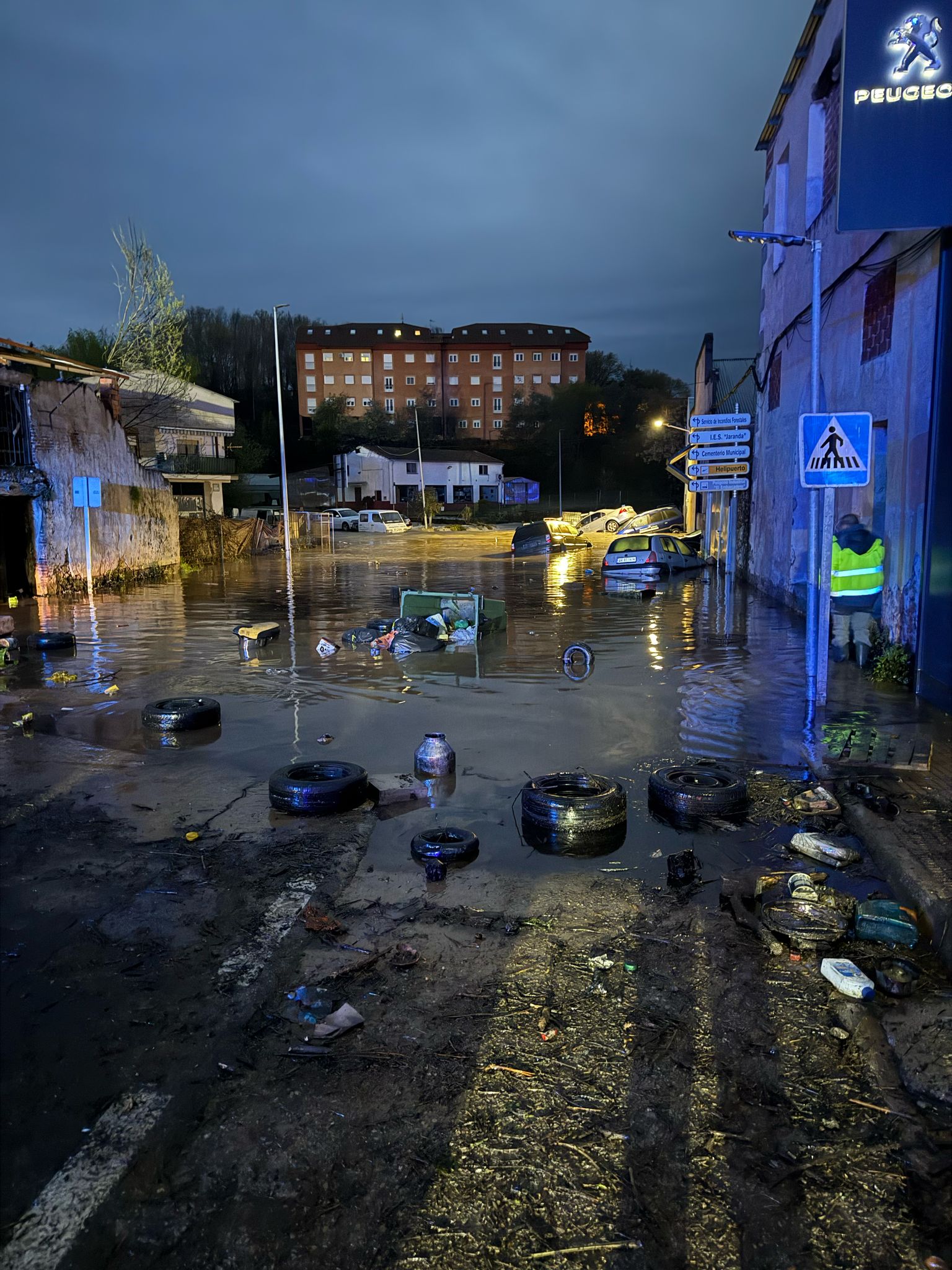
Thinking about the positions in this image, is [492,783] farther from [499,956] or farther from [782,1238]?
[782,1238]

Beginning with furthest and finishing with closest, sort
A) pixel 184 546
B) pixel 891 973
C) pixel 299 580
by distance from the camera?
pixel 184 546 < pixel 299 580 < pixel 891 973

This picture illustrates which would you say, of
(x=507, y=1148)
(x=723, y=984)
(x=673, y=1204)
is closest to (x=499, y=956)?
(x=723, y=984)

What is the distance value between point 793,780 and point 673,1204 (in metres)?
4.99

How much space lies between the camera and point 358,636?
15.3 metres

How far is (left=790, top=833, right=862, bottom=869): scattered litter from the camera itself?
5.70 m

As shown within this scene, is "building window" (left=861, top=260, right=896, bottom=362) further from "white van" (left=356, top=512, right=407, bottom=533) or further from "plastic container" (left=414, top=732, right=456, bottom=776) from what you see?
"white van" (left=356, top=512, right=407, bottom=533)

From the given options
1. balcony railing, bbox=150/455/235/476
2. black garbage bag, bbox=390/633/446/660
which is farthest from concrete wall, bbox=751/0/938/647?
balcony railing, bbox=150/455/235/476

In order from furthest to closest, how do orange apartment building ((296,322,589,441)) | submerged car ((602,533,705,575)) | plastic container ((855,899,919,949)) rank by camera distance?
orange apartment building ((296,322,589,441)) → submerged car ((602,533,705,575)) → plastic container ((855,899,919,949))

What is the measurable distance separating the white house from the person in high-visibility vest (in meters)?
74.8

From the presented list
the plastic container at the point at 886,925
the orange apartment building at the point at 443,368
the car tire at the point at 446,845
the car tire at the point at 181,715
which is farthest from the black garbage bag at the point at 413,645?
the orange apartment building at the point at 443,368

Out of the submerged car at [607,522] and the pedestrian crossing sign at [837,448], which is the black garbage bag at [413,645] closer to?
the pedestrian crossing sign at [837,448]

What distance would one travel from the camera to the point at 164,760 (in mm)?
8148

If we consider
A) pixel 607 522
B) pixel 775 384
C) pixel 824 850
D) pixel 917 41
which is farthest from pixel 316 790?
pixel 607 522

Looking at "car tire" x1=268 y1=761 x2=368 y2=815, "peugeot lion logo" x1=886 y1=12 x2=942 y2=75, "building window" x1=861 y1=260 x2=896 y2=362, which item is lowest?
"car tire" x1=268 y1=761 x2=368 y2=815
